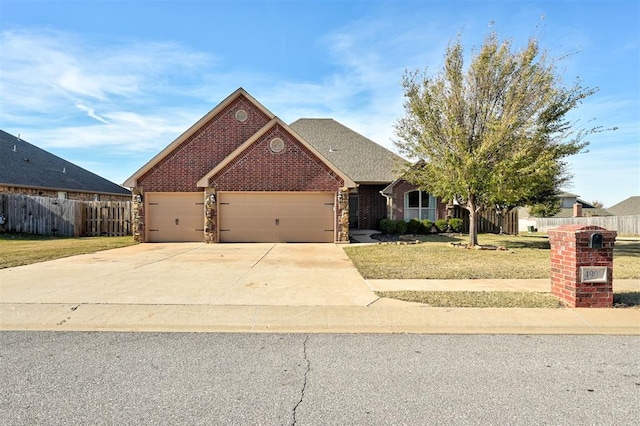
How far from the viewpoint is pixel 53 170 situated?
2847cm

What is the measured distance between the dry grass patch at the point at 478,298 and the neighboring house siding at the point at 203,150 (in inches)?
540

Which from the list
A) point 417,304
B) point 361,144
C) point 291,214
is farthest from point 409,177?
point 417,304

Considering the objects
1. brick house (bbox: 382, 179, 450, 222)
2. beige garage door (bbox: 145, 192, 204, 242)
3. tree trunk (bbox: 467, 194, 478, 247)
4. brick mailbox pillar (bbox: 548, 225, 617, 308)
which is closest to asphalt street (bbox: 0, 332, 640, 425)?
brick mailbox pillar (bbox: 548, 225, 617, 308)

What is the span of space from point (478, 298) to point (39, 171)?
99.2 ft

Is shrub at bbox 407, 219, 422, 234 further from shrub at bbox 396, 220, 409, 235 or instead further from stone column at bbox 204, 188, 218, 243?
stone column at bbox 204, 188, 218, 243

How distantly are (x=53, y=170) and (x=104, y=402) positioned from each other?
31105 mm

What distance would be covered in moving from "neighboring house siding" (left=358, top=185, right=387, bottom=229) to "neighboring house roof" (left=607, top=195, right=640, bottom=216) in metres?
47.3

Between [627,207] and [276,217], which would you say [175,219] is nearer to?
[276,217]

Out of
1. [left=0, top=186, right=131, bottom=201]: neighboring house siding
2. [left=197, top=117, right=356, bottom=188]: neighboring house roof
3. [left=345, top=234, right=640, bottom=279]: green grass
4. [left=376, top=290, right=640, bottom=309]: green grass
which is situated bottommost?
[left=376, top=290, right=640, bottom=309]: green grass

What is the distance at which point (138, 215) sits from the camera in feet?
58.7

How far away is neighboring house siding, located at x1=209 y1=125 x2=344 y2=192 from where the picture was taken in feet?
56.5

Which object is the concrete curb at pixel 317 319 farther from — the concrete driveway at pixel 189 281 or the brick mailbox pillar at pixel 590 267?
the concrete driveway at pixel 189 281

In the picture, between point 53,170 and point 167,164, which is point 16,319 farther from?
point 53,170

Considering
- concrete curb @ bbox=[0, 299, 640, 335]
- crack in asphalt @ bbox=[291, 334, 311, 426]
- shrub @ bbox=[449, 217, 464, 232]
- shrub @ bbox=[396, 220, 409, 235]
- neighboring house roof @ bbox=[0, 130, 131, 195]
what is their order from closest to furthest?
1. crack in asphalt @ bbox=[291, 334, 311, 426]
2. concrete curb @ bbox=[0, 299, 640, 335]
3. shrub @ bbox=[396, 220, 409, 235]
4. shrub @ bbox=[449, 217, 464, 232]
5. neighboring house roof @ bbox=[0, 130, 131, 195]
